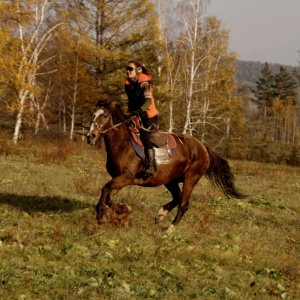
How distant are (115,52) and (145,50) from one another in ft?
6.82

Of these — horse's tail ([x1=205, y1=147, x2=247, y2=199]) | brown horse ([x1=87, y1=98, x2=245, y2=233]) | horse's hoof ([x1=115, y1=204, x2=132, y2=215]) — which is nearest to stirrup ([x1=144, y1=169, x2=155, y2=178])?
brown horse ([x1=87, y1=98, x2=245, y2=233])

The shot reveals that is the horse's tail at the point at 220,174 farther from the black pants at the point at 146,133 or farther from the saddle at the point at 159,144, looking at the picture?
the black pants at the point at 146,133

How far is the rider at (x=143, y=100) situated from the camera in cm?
763

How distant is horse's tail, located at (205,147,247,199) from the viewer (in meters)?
9.80

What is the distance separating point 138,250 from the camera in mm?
6434

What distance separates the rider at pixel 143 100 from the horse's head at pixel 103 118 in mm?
368

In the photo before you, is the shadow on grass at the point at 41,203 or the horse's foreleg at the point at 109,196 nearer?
the horse's foreleg at the point at 109,196

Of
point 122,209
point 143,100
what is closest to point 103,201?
point 122,209

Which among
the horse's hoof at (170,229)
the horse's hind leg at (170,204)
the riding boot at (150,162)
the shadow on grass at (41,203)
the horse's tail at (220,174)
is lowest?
the horse's hoof at (170,229)

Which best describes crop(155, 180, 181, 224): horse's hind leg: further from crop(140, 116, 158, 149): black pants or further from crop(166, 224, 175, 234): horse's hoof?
crop(140, 116, 158, 149): black pants

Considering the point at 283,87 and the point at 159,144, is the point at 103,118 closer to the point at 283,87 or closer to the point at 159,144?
the point at 159,144

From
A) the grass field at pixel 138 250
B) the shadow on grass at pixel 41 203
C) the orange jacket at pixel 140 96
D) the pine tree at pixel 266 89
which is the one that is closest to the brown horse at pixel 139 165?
the orange jacket at pixel 140 96

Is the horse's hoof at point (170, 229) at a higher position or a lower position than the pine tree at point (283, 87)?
lower

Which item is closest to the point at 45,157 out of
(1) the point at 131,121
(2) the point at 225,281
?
(1) the point at 131,121
